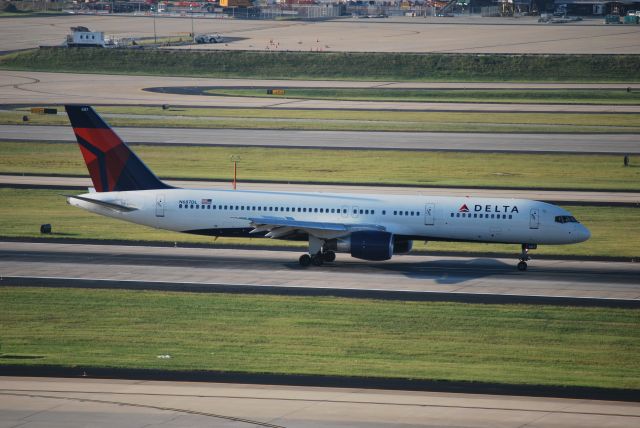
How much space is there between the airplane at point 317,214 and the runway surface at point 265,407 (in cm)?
1982

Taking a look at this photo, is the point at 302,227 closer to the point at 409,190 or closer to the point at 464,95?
the point at 409,190

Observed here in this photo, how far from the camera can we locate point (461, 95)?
138 metres

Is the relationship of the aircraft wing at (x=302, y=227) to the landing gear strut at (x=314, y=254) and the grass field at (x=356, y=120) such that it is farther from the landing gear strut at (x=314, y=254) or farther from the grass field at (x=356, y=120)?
the grass field at (x=356, y=120)

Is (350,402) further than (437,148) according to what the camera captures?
No

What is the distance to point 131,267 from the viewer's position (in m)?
54.3

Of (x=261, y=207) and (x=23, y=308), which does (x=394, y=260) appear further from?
(x=23, y=308)

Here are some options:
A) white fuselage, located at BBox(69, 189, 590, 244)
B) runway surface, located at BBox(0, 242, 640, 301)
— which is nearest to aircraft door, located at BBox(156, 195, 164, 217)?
white fuselage, located at BBox(69, 189, 590, 244)

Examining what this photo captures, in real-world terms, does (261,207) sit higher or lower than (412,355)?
higher

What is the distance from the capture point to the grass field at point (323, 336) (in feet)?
124

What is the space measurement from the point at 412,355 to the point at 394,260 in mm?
18631

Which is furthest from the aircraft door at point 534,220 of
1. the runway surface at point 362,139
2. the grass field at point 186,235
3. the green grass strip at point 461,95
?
the green grass strip at point 461,95

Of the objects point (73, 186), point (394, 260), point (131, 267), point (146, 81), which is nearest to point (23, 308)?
point (131, 267)

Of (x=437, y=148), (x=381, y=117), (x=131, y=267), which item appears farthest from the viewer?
(x=381, y=117)

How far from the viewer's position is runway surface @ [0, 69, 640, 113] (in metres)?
Result: 126
